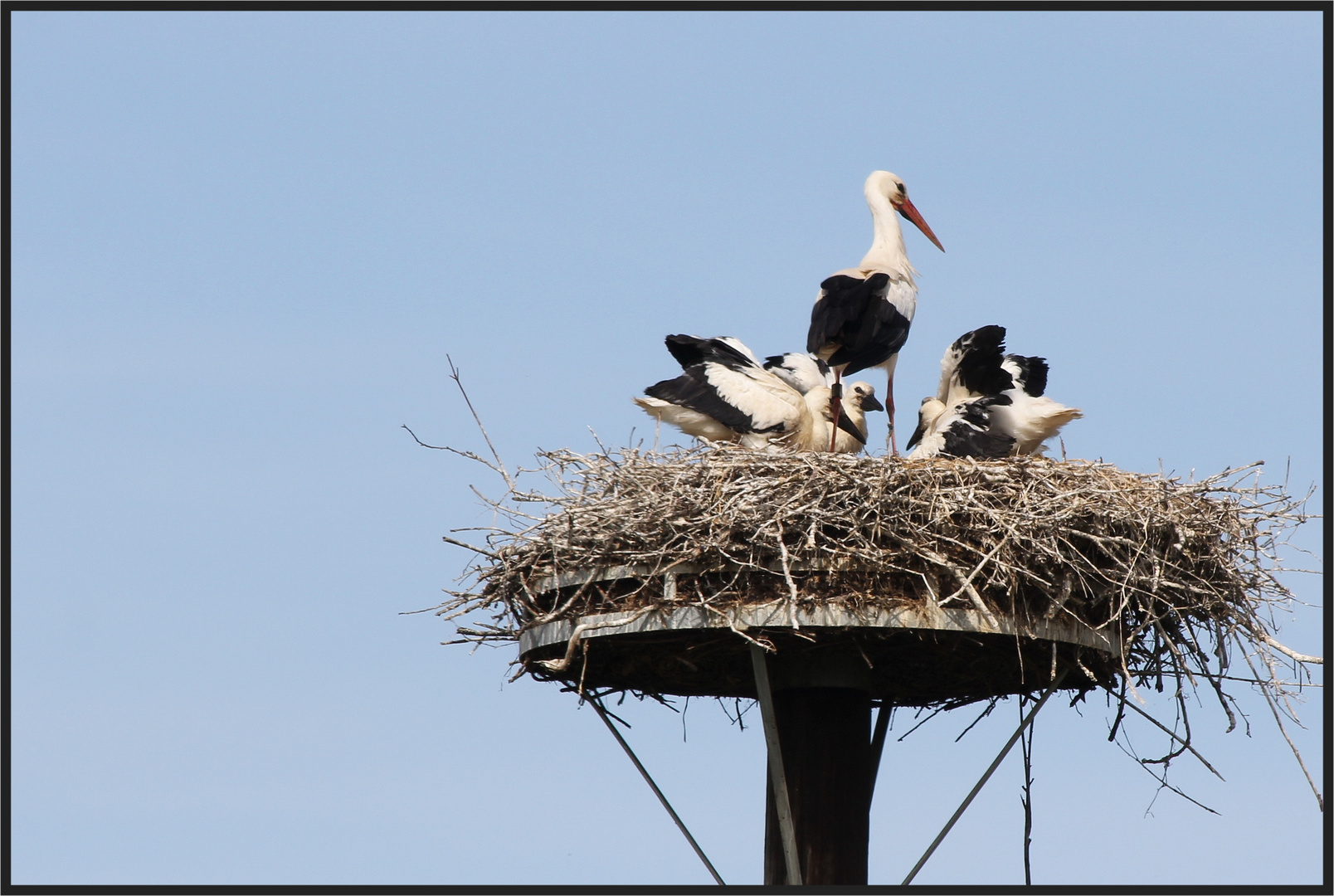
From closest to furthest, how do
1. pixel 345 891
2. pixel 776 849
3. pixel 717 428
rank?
pixel 345 891, pixel 776 849, pixel 717 428

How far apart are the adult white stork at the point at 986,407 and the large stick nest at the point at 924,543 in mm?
1159

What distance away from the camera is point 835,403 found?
11.5 m

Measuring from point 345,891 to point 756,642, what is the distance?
7.03 ft

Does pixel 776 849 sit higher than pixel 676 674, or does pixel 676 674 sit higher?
pixel 676 674

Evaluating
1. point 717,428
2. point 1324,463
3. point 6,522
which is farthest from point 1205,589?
point 6,522

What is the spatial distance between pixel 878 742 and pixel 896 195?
4613mm

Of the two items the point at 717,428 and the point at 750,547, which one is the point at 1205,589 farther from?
the point at 717,428

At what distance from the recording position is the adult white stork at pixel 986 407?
35.0 feet

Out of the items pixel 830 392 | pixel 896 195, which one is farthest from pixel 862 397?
pixel 896 195

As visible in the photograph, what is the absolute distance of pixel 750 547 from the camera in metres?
8.93

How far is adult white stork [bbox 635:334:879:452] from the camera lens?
11258 mm

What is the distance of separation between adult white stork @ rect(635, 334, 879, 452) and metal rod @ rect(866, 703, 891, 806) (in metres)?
1.68

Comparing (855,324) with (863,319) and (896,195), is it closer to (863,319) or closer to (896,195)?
(863,319)

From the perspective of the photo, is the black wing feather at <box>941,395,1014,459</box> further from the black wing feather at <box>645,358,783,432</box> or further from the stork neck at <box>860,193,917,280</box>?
the stork neck at <box>860,193,917,280</box>
